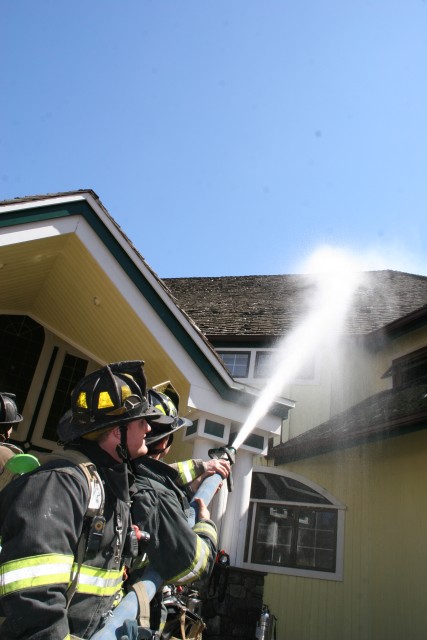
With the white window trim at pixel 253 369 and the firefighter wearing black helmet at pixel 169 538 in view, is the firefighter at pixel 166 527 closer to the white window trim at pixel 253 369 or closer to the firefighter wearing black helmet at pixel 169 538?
the firefighter wearing black helmet at pixel 169 538

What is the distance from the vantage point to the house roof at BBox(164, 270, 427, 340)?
1322 centimetres

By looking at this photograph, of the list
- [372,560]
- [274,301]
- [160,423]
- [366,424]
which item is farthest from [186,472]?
[274,301]

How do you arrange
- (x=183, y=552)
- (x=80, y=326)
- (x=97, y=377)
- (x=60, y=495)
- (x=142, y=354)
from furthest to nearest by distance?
(x=80, y=326)
(x=142, y=354)
(x=183, y=552)
(x=97, y=377)
(x=60, y=495)

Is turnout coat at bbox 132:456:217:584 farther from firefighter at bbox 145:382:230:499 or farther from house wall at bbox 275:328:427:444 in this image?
house wall at bbox 275:328:427:444

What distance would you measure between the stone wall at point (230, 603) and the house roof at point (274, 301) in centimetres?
672

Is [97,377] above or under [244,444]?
under

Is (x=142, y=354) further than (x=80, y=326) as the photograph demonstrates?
No

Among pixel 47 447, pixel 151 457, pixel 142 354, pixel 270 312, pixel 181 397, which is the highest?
pixel 270 312

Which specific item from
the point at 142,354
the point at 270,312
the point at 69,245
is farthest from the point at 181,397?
the point at 270,312

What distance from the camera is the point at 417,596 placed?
8.62 meters

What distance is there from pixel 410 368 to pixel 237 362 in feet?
12.7

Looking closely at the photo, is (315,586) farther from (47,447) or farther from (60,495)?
(60,495)

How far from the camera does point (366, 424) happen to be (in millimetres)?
9672

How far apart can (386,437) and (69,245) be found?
639 centimetres
